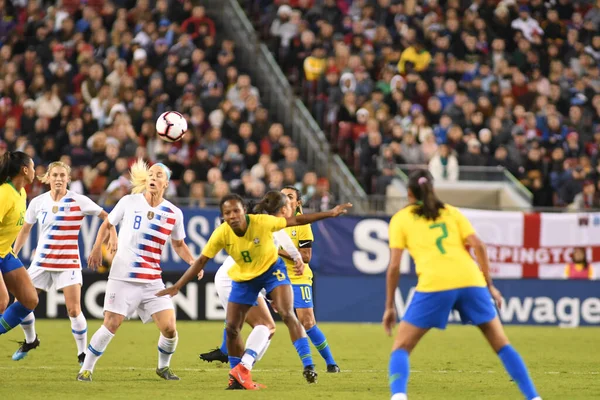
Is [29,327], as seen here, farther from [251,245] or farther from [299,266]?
[251,245]

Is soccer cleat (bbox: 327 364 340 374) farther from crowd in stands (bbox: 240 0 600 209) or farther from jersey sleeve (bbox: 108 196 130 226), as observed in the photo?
crowd in stands (bbox: 240 0 600 209)

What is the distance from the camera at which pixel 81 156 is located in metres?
22.0

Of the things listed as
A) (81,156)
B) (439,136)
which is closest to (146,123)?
(81,156)

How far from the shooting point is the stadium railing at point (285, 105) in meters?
23.3

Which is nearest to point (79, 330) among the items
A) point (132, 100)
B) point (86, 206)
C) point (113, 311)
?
point (86, 206)

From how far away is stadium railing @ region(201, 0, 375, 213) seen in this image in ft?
76.4

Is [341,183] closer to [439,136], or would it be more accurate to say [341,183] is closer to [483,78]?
[439,136]

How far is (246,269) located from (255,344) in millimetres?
778

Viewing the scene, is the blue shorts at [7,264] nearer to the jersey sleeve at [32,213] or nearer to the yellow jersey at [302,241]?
the jersey sleeve at [32,213]

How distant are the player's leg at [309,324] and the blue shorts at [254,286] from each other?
1748 millimetres

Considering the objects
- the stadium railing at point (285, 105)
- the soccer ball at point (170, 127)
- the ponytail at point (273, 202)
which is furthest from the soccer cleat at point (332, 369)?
the stadium railing at point (285, 105)

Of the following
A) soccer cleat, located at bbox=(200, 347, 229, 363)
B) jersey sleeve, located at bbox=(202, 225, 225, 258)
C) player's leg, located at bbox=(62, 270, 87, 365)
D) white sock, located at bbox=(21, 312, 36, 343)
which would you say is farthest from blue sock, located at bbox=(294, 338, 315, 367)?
white sock, located at bbox=(21, 312, 36, 343)

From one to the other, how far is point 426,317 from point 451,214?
90 centimetres

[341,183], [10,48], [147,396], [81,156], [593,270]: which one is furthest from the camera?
[10,48]
